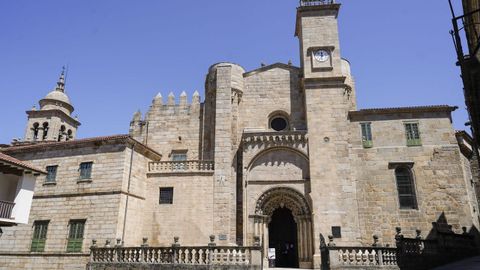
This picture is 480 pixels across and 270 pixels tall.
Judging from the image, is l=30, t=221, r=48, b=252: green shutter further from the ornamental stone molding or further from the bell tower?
the bell tower

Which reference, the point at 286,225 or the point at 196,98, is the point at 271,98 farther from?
the point at 286,225

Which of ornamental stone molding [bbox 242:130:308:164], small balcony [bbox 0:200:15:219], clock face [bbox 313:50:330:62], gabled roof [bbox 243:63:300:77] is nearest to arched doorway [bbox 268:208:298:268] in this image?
ornamental stone molding [bbox 242:130:308:164]

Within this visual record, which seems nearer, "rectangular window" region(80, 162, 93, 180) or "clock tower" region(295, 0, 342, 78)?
"rectangular window" region(80, 162, 93, 180)

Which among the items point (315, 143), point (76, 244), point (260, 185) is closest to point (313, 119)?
point (315, 143)

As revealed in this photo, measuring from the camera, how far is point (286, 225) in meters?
22.2

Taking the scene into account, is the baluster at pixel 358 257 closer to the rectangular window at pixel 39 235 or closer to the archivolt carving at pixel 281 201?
the archivolt carving at pixel 281 201

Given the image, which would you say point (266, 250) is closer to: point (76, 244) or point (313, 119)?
point (313, 119)

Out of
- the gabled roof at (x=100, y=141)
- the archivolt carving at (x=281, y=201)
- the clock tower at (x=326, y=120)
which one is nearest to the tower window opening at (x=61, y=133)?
the gabled roof at (x=100, y=141)

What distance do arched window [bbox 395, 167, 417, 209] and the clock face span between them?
27.4ft

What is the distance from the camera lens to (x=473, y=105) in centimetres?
928

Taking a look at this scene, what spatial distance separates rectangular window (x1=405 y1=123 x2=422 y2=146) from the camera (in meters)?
21.0

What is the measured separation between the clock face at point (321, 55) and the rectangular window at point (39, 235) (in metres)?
19.4

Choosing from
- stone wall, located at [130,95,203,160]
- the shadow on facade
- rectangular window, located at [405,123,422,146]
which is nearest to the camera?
the shadow on facade

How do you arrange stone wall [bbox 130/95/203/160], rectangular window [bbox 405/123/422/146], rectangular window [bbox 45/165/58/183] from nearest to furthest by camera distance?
rectangular window [bbox 405/123/422/146] → rectangular window [bbox 45/165/58/183] → stone wall [bbox 130/95/203/160]
